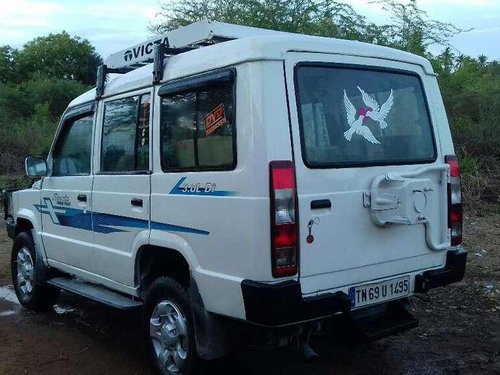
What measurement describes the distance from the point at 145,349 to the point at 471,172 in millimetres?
8154

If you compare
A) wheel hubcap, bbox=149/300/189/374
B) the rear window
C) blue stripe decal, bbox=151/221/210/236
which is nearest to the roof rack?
the rear window

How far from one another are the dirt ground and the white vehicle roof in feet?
6.08

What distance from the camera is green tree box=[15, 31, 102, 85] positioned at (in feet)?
→ 146

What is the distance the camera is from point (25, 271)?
596cm

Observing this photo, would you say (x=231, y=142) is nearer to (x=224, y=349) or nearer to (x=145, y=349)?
(x=224, y=349)

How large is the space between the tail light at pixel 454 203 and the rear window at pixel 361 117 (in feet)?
0.57

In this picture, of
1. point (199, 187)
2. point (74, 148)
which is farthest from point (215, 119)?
point (74, 148)

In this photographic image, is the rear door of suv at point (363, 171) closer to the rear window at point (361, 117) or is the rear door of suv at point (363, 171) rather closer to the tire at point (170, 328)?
the rear window at point (361, 117)

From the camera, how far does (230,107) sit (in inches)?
132

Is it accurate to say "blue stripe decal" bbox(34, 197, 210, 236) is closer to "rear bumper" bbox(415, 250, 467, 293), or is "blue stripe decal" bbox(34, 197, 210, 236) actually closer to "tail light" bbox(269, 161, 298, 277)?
"tail light" bbox(269, 161, 298, 277)

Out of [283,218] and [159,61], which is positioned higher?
[159,61]

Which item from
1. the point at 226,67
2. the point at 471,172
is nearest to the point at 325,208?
the point at 226,67

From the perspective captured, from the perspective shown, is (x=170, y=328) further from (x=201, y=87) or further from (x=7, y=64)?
(x=7, y=64)

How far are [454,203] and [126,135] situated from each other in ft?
8.02
